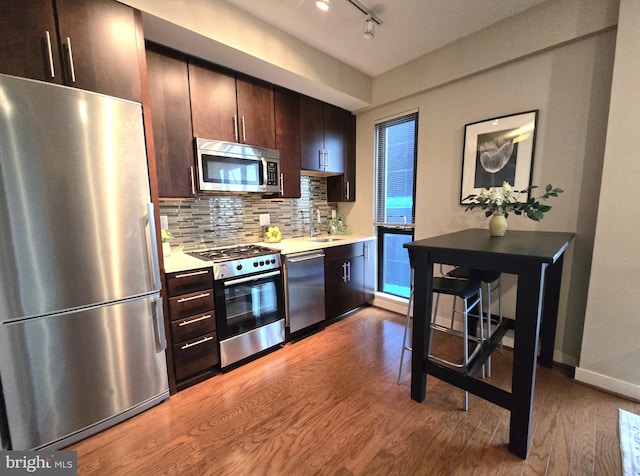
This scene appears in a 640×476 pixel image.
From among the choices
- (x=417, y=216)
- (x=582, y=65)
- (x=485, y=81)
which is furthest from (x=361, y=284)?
(x=582, y=65)

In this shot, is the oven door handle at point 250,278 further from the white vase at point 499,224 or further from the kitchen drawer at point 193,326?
the white vase at point 499,224

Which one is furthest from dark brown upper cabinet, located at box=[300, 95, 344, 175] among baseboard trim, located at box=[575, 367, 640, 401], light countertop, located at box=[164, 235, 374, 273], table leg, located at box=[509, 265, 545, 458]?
baseboard trim, located at box=[575, 367, 640, 401]

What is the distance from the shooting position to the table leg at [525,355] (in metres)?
1.27

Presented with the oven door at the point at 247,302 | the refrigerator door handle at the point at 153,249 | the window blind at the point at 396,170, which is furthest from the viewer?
the window blind at the point at 396,170

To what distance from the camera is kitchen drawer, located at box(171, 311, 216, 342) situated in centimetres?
183

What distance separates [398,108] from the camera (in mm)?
2949

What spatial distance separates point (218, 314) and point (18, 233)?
3.84ft

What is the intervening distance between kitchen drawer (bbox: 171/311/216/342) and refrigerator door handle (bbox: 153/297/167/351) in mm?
95

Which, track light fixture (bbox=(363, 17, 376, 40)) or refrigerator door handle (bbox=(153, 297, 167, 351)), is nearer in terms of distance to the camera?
refrigerator door handle (bbox=(153, 297, 167, 351))

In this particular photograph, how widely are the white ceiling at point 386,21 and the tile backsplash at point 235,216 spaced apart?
146 centimetres

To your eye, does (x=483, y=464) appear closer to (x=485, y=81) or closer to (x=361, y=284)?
(x=361, y=284)

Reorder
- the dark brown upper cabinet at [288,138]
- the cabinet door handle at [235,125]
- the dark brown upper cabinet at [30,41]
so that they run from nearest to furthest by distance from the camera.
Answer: the dark brown upper cabinet at [30,41]
the cabinet door handle at [235,125]
the dark brown upper cabinet at [288,138]

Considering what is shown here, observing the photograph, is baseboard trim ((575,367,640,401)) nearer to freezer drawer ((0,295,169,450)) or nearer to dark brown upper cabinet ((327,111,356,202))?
dark brown upper cabinet ((327,111,356,202))

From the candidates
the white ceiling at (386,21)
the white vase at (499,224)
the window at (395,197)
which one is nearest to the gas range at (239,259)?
the window at (395,197)
